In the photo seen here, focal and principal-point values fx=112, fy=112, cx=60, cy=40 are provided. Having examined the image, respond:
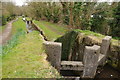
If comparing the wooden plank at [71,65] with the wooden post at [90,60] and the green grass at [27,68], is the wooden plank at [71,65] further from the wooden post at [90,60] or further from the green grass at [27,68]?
the green grass at [27,68]

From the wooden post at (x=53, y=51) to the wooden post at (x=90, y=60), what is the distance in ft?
5.81

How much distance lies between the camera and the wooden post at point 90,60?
23.0 feet

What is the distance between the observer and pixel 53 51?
692 centimetres

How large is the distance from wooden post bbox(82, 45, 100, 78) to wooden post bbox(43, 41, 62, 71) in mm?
1770

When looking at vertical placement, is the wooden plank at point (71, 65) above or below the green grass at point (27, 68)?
below

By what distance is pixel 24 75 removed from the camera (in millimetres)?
5000

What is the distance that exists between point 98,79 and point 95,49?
270cm

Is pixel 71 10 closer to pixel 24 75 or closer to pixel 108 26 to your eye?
pixel 108 26

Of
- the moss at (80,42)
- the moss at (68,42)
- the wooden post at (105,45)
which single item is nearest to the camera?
the wooden post at (105,45)

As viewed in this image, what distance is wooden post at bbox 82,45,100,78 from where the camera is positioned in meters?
7.02

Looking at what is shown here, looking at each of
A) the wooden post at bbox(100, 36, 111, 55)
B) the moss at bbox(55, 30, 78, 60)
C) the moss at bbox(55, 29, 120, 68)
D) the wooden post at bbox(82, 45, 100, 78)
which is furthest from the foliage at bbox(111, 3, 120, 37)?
the wooden post at bbox(82, 45, 100, 78)

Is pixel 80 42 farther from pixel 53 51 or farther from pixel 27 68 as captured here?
pixel 27 68

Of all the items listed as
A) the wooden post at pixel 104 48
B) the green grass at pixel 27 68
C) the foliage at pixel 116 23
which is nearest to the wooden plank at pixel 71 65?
the green grass at pixel 27 68

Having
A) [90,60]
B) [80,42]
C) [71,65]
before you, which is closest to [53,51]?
[71,65]
